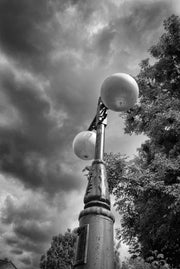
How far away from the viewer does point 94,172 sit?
243 cm

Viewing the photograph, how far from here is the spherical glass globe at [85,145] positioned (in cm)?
326

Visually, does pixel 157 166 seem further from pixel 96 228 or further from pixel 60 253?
pixel 60 253

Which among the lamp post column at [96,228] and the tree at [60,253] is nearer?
the lamp post column at [96,228]

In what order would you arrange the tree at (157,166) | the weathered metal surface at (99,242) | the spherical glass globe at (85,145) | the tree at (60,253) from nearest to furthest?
the weathered metal surface at (99,242)
the spherical glass globe at (85,145)
the tree at (157,166)
the tree at (60,253)

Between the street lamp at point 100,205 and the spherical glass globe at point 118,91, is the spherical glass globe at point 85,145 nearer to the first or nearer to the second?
the street lamp at point 100,205

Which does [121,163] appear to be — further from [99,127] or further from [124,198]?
[99,127]

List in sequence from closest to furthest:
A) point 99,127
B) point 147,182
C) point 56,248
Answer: point 99,127 < point 147,182 < point 56,248

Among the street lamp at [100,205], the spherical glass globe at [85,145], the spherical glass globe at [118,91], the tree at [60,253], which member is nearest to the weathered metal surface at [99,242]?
the street lamp at [100,205]

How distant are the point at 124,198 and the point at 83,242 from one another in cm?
631

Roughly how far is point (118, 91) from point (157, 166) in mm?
4514

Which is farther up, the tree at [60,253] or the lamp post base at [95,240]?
the tree at [60,253]

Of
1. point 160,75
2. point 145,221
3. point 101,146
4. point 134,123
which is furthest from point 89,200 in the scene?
point 160,75

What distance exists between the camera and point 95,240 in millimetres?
1933

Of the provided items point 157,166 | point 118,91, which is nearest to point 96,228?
point 118,91
